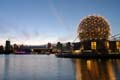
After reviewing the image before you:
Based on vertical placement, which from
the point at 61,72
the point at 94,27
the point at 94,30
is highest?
the point at 94,27

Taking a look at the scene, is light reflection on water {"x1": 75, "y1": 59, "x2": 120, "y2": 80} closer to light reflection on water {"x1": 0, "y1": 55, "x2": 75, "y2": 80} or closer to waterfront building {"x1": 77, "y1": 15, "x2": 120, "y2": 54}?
light reflection on water {"x1": 0, "y1": 55, "x2": 75, "y2": 80}

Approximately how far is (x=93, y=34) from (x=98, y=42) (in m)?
5.20

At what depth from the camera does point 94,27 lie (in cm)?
7000

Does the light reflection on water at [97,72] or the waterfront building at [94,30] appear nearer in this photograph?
the light reflection on water at [97,72]

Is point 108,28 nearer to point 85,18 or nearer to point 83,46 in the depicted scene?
point 85,18

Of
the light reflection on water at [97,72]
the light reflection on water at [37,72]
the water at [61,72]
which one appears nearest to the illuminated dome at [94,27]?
the light reflection on water at [37,72]

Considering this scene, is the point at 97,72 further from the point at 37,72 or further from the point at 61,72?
the point at 37,72

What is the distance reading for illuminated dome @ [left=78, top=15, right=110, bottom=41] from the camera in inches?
2744

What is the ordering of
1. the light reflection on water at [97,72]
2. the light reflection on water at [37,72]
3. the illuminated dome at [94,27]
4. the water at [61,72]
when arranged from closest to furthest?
the light reflection on water at [97,72]
the water at [61,72]
the light reflection on water at [37,72]
the illuminated dome at [94,27]

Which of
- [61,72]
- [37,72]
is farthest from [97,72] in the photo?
[37,72]

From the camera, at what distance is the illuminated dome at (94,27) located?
69688 millimetres

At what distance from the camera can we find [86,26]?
6969 centimetres

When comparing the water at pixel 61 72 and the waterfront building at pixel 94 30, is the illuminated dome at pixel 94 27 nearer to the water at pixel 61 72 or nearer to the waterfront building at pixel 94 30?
the waterfront building at pixel 94 30

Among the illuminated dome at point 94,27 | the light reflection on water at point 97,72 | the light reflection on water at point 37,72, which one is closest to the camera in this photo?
the light reflection on water at point 97,72
